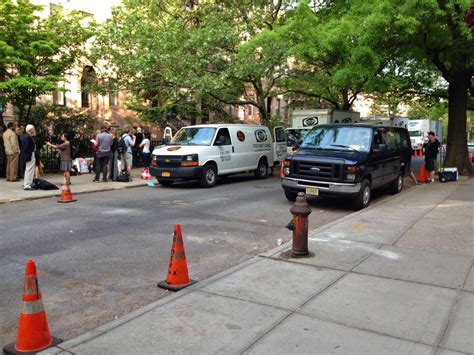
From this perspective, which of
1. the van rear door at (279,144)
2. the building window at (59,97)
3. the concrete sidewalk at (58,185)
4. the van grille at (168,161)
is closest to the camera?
the concrete sidewalk at (58,185)

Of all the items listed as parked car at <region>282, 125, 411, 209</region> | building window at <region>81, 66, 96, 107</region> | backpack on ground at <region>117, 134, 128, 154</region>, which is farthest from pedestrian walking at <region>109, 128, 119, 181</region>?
parked car at <region>282, 125, 411, 209</region>

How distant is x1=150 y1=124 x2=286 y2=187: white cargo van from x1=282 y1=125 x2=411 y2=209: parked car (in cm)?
365

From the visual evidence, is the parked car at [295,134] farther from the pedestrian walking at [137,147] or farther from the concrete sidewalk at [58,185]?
the concrete sidewalk at [58,185]

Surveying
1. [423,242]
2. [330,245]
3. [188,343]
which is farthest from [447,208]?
[188,343]

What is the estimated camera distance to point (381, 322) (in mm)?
4246

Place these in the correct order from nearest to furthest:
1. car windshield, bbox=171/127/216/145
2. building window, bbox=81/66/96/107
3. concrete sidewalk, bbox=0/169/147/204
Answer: concrete sidewalk, bbox=0/169/147/204 < car windshield, bbox=171/127/216/145 < building window, bbox=81/66/96/107

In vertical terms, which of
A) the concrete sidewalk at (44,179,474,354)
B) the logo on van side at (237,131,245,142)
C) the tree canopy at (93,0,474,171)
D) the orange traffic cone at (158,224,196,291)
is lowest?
the concrete sidewalk at (44,179,474,354)

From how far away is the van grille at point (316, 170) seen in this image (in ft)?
34.5

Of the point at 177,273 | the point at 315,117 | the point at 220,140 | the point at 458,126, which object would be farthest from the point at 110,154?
the point at 458,126

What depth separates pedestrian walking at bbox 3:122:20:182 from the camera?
14461 mm

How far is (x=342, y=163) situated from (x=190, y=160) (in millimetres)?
5365

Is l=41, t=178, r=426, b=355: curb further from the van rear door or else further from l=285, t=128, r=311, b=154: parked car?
l=285, t=128, r=311, b=154: parked car

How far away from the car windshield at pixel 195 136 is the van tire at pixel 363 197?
571cm

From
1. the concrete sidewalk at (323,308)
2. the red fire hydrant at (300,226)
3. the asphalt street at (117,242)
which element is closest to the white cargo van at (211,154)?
the asphalt street at (117,242)
